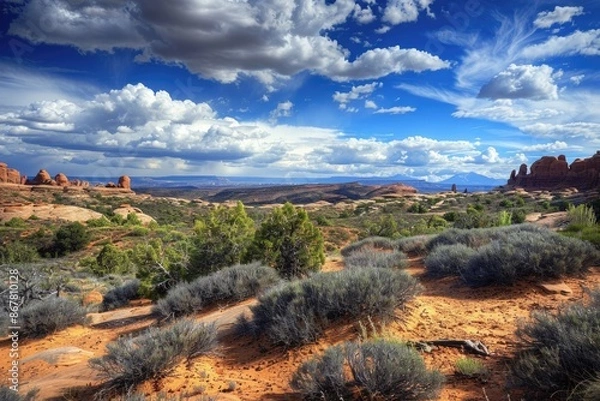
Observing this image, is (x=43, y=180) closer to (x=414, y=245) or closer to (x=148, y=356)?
(x=414, y=245)

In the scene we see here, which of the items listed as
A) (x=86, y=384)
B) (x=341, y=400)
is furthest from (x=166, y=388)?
(x=341, y=400)

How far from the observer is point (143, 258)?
45.0 feet

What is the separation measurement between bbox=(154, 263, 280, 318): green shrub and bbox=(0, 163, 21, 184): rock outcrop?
10415 centimetres

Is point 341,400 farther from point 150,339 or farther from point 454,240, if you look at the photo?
point 454,240

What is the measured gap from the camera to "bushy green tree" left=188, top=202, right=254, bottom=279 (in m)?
13.3

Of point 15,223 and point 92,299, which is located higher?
point 92,299

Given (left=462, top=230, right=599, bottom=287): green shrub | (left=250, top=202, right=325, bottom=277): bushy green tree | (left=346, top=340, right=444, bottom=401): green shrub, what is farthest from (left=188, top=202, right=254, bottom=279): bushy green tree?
(left=346, top=340, right=444, bottom=401): green shrub

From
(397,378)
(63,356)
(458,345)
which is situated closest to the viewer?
(397,378)

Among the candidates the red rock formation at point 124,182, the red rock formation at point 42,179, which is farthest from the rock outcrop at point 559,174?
the red rock formation at point 42,179

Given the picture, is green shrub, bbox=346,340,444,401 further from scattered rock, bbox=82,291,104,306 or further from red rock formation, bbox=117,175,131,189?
red rock formation, bbox=117,175,131,189

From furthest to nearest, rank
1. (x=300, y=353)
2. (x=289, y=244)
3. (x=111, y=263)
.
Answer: (x=111, y=263), (x=289, y=244), (x=300, y=353)

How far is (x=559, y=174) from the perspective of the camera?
97.8 meters

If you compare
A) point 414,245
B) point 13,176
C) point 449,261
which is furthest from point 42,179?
point 449,261

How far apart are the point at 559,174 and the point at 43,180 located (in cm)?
13859
